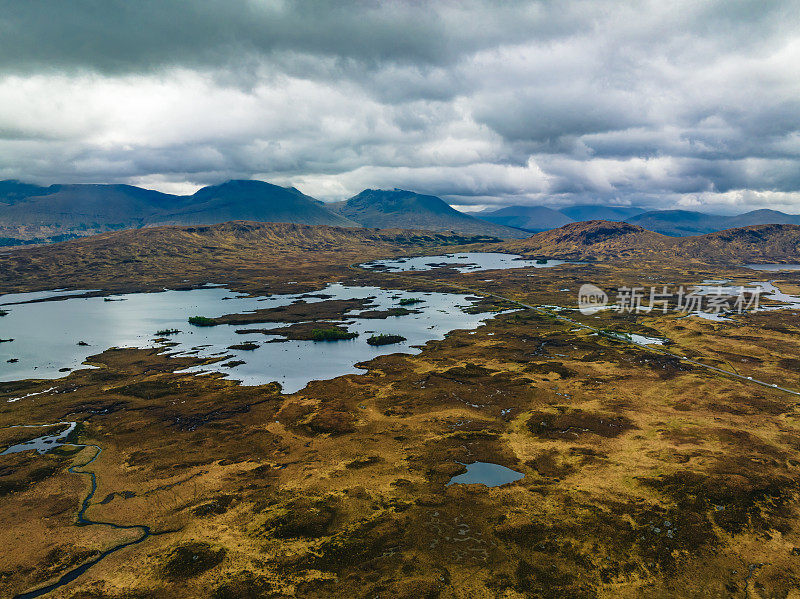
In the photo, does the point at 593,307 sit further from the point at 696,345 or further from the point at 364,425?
the point at 364,425

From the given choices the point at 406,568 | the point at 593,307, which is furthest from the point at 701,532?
the point at 593,307

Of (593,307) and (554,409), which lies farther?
(593,307)

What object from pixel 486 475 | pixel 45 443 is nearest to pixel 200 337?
pixel 45 443

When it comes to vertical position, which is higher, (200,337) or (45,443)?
(200,337)

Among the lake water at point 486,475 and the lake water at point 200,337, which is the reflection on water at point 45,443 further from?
the lake water at point 486,475

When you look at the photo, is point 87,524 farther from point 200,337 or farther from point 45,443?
point 200,337

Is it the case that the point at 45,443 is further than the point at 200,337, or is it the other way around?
the point at 200,337
